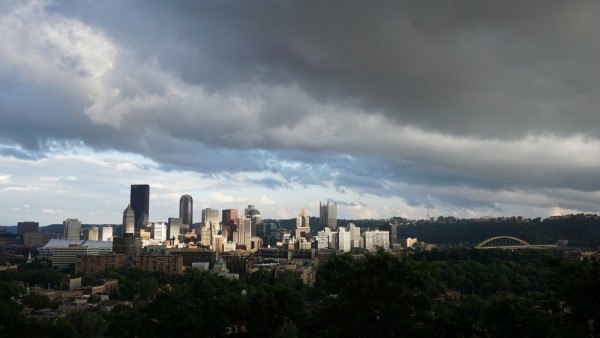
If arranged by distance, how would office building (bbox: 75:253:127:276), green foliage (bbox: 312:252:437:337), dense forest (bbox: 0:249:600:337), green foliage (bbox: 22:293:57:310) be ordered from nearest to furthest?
dense forest (bbox: 0:249:600:337) → green foliage (bbox: 312:252:437:337) → green foliage (bbox: 22:293:57:310) → office building (bbox: 75:253:127:276)

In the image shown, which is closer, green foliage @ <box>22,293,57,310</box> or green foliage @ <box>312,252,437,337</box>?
green foliage @ <box>312,252,437,337</box>

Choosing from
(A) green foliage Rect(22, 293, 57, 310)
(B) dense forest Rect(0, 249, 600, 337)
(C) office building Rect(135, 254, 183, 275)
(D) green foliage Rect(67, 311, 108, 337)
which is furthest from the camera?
(C) office building Rect(135, 254, 183, 275)

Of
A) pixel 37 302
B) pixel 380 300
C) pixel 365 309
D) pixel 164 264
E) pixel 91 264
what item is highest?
pixel 380 300

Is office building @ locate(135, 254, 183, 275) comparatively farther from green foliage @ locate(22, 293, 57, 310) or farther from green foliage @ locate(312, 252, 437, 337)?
green foliage @ locate(312, 252, 437, 337)

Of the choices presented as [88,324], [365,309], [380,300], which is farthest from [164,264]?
[380,300]

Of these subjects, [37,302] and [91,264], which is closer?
[37,302]

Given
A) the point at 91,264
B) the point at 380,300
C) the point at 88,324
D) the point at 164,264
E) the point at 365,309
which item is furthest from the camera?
the point at 164,264

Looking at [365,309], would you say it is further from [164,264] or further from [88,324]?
[164,264]

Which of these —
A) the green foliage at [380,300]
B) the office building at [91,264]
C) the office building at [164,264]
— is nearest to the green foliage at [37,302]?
the office building at [91,264]

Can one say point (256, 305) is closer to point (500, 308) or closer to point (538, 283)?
point (500, 308)

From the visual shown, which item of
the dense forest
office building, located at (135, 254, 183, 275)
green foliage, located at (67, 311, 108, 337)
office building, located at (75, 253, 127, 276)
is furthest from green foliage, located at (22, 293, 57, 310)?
office building, located at (135, 254, 183, 275)

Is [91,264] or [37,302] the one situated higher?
[91,264]
